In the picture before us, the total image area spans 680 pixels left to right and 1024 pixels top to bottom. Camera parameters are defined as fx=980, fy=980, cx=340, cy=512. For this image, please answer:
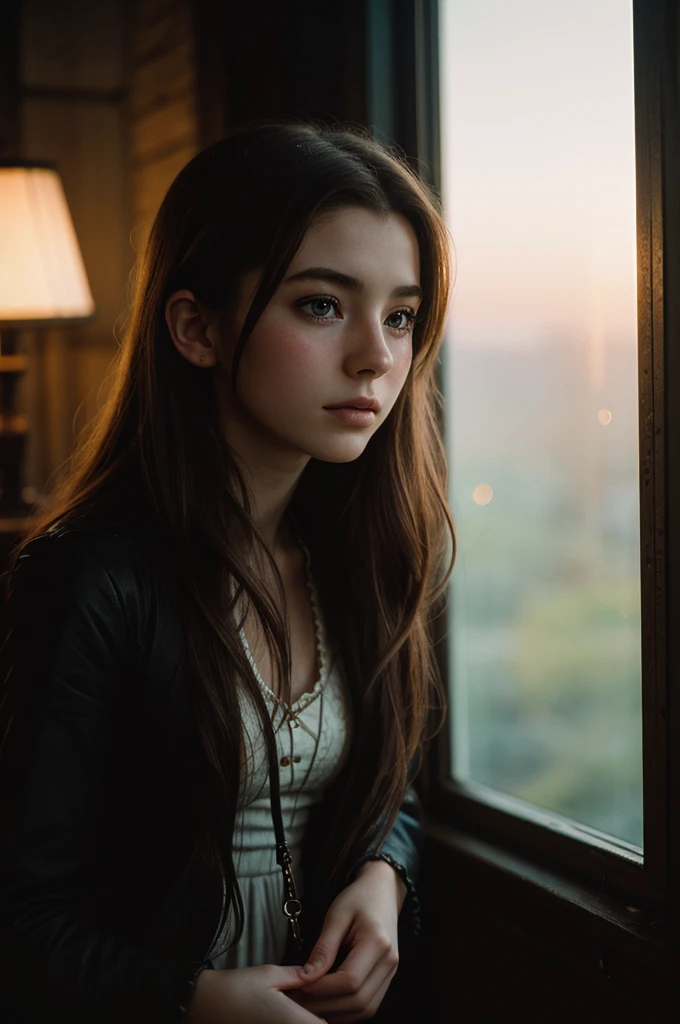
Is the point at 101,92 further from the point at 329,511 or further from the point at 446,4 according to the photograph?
the point at 329,511

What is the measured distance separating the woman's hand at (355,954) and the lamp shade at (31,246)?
1.71 metres

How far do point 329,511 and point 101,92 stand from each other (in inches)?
92.3

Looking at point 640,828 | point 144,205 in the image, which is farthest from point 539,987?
point 144,205

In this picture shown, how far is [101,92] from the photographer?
330 cm

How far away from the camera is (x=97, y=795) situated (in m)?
1.15

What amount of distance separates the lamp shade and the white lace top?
147 centimetres

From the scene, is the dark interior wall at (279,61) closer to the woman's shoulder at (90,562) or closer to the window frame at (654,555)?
the window frame at (654,555)

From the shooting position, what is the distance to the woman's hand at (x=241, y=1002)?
1.09m

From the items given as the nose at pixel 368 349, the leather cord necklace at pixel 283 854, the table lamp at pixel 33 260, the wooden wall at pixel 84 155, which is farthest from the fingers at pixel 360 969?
the wooden wall at pixel 84 155

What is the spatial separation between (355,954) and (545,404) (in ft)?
2.75

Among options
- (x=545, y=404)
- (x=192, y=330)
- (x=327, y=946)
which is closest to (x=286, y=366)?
(x=192, y=330)

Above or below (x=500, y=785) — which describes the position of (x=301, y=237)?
above

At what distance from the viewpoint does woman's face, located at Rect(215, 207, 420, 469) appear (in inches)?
48.8

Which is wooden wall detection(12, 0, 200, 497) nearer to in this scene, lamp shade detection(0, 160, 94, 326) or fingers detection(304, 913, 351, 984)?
lamp shade detection(0, 160, 94, 326)
